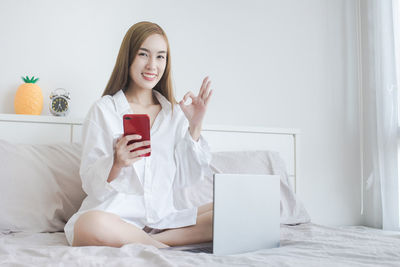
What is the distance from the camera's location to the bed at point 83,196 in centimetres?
94

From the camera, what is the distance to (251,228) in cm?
117

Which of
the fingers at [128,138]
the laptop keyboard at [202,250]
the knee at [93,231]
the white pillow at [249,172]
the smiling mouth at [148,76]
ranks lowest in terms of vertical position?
the laptop keyboard at [202,250]

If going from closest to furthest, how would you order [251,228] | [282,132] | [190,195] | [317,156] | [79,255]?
[79,255] < [251,228] < [190,195] < [282,132] < [317,156]

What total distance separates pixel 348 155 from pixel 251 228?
5.56 ft

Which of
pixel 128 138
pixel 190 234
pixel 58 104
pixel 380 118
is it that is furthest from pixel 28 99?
pixel 380 118

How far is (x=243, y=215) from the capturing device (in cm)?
116

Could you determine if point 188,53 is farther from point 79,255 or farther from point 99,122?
point 79,255

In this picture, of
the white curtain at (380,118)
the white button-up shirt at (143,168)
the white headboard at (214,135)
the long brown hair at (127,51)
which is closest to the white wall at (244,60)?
the white curtain at (380,118)

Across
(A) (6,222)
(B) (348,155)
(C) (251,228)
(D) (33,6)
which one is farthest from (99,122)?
(B) (348,155)

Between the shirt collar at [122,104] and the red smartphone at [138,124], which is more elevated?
the shirt collar at [122,104]

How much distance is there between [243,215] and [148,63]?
0.68 m

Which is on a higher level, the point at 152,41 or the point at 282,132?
the point at 152,41

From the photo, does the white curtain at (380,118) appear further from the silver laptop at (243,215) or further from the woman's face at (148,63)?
the woman's face at (148,63)

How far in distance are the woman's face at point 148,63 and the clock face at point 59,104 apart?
52 centimetres
